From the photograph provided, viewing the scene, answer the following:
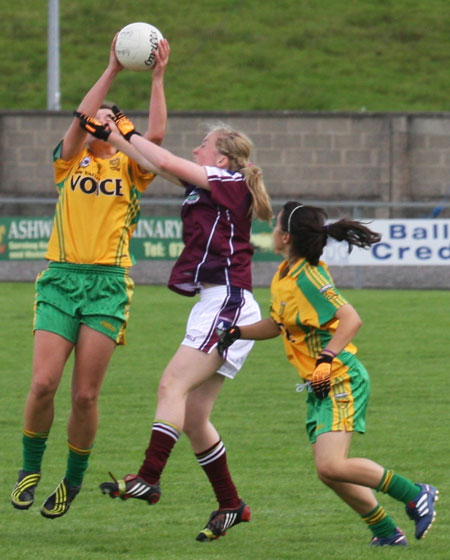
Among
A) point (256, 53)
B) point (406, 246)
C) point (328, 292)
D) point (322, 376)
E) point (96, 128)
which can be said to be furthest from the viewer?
point (256, 53)

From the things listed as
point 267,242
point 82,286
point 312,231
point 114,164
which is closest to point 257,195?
point 312,231

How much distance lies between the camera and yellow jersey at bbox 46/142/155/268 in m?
5.80

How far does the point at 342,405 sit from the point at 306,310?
44 cm

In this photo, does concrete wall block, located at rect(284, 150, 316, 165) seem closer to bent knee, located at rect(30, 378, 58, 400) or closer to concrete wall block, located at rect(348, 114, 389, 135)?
concrete wall block, located at rect(348, 114, 389, 135)

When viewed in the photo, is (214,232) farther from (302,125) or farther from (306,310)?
(302,125)

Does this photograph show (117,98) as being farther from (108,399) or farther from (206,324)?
(206,324)

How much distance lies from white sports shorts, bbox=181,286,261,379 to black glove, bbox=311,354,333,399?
0.62 metres

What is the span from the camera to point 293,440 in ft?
26.2

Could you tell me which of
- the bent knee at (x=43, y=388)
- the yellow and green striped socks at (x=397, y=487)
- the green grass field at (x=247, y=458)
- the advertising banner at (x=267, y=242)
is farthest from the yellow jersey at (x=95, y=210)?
the advertising banner at (x=267, y=242)

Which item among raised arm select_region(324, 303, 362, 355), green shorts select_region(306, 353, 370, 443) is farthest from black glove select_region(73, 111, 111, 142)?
green shorts select_region(306, 353, 370, 443)

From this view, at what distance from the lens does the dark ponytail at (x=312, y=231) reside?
542 centimetres

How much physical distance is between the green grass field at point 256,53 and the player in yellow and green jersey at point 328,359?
22.8 metres

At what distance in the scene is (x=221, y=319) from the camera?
5.61m

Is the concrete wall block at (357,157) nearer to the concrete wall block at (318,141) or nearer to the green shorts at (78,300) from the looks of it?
the concrete wall block at (318,141)
